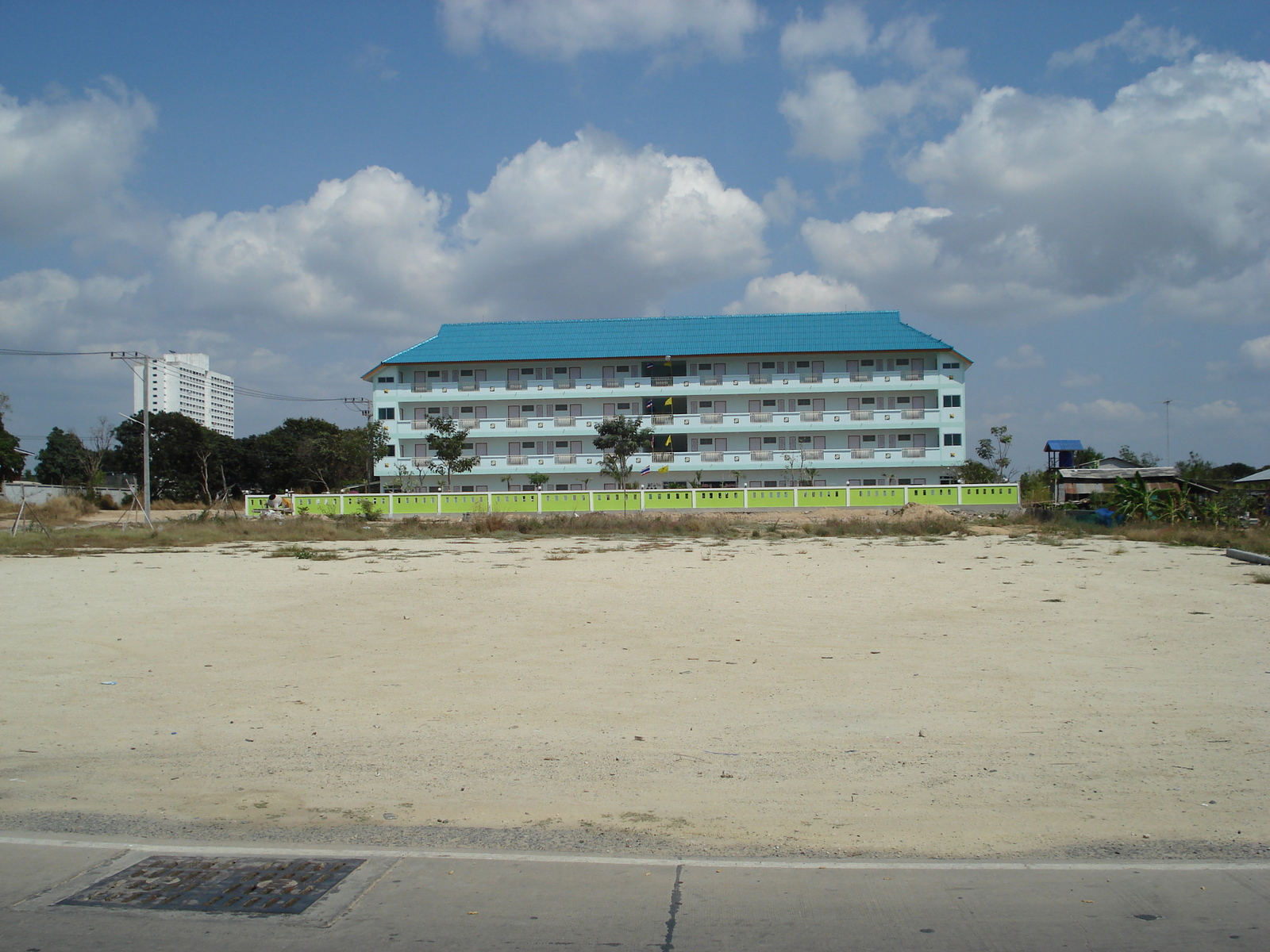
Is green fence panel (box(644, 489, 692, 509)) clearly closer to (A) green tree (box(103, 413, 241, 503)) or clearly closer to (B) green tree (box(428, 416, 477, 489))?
(B) green tree (box(428, 416, 477, 489))

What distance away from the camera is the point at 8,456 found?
5844cm

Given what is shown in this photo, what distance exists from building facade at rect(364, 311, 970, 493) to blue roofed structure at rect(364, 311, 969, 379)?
0.38 feet

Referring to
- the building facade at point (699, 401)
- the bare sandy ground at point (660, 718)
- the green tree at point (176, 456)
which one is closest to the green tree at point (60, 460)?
the green tree at point (176, 456)

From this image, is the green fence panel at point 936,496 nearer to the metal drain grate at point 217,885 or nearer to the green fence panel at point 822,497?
the green fence panel at point 822,497

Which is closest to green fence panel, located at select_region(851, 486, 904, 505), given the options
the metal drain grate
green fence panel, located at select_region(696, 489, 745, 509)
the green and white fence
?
the green and white fence

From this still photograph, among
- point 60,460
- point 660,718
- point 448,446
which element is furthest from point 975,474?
point 60,460

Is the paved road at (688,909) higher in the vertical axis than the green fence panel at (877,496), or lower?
lower

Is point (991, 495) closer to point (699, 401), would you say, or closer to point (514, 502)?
point (514, 502)

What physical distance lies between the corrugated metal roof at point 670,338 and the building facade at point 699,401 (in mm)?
115

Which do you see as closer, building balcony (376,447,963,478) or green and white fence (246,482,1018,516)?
green and white fence (246,482,1018,516)

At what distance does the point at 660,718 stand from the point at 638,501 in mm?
33552

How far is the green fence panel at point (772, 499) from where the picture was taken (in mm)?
40250

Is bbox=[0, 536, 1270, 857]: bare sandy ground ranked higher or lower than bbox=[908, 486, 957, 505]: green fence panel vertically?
lower

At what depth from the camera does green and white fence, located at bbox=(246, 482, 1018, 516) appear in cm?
4003
